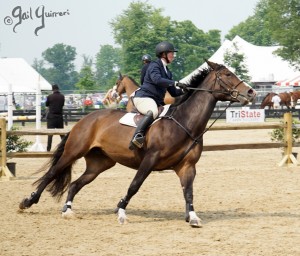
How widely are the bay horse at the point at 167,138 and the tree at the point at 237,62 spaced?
54.0m

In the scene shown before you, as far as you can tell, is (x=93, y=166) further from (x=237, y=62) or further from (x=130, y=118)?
(x=237, y=62)

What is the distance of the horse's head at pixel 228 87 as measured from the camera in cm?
971

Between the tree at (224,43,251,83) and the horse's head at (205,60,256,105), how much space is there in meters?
54.3

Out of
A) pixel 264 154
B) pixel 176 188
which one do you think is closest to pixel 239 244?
pixel 176 188

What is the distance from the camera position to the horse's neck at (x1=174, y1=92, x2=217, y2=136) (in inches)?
390

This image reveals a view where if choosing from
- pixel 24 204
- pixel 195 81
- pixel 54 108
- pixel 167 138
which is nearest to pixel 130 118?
pixel 167 138

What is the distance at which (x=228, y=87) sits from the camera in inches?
388

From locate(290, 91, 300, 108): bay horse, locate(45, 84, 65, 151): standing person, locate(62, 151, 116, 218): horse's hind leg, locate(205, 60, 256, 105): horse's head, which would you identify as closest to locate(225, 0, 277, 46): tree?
locate(290, 91, 300, 108): bay horse

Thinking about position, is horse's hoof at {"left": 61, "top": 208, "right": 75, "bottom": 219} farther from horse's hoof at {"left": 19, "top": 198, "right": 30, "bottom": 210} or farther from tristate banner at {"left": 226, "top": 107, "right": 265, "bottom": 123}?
tristate banner at {"left": 226, "top": 107, "right": 265, "bottom": 123}

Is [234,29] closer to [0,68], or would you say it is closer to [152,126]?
[0,68]

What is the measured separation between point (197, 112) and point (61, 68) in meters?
187

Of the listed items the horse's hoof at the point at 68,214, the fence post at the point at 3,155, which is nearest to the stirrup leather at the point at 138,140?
the horse's hoof at the point at 68,214

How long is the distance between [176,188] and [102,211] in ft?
8.95

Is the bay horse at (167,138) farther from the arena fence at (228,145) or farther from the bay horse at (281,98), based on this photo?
the bay horse at (281,98)
